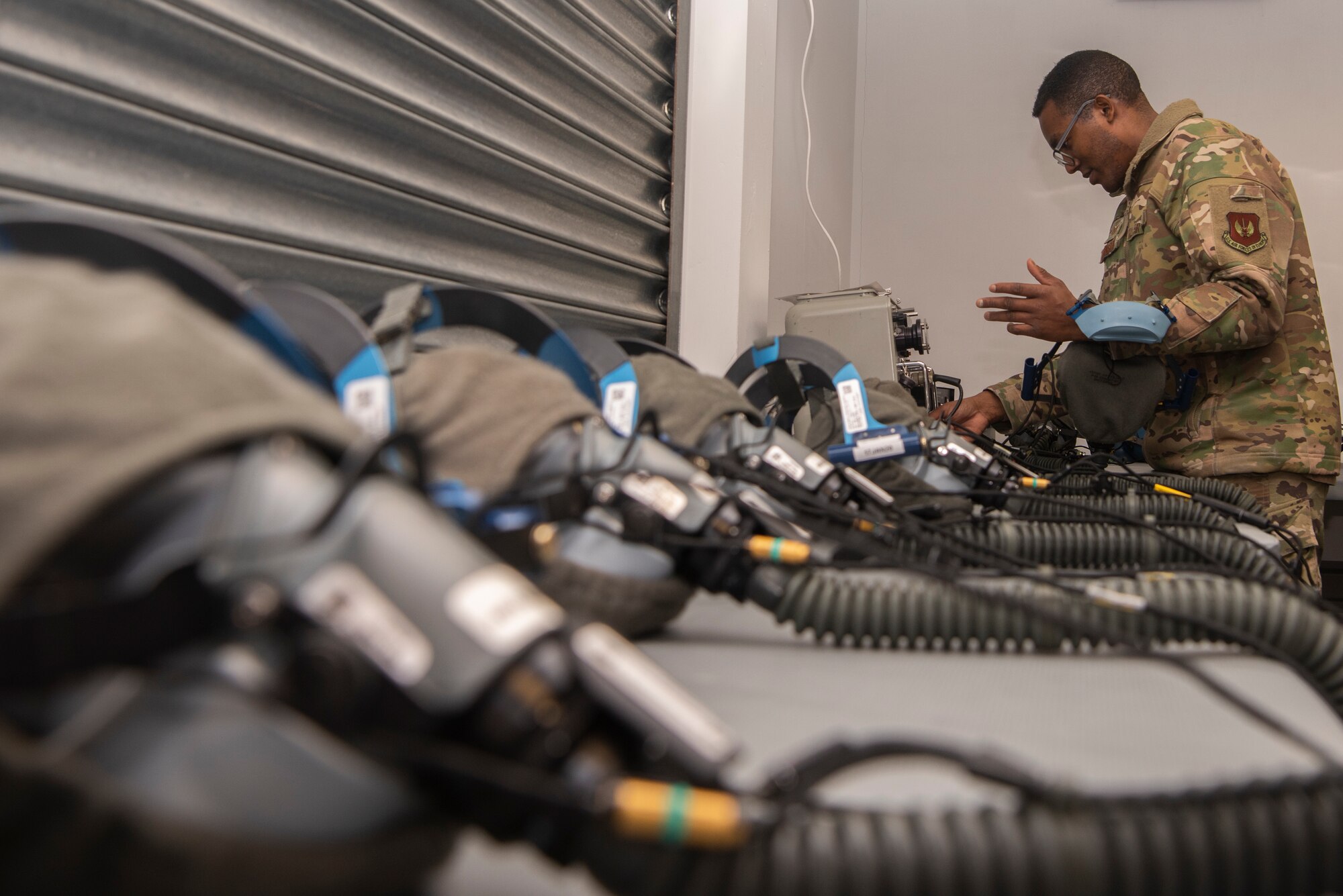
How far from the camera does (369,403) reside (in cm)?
60

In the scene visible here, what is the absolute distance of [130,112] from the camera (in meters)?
0.96

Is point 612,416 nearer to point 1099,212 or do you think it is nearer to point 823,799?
point 823,799

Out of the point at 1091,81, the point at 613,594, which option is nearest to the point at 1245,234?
the point at 1091,81

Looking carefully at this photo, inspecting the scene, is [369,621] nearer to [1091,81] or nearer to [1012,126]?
[1091,81]

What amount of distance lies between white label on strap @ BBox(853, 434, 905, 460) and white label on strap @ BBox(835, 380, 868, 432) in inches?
0.9

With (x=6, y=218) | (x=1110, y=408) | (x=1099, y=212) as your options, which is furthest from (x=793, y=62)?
(x=6, y=218)

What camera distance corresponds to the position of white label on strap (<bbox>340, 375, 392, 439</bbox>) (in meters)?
0.60

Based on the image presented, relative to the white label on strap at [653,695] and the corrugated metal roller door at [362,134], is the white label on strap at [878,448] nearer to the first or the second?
the corrugated metal roller door at [362,134]

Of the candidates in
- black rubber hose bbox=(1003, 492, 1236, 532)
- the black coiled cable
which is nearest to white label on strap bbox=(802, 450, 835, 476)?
black rubber hose bbox=(1003, 492, 1236, 532)

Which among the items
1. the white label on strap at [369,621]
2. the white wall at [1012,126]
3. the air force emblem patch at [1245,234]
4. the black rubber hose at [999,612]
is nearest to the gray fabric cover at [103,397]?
the white label on strap at [369,621]

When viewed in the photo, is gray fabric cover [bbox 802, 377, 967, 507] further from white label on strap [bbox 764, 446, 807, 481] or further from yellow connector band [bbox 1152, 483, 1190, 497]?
yellow connector band [bbox 1152, 483, 1190, 497]

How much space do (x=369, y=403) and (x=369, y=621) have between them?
33 centimetres

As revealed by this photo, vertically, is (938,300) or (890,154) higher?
(890,154)

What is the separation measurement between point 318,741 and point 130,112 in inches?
37.7
